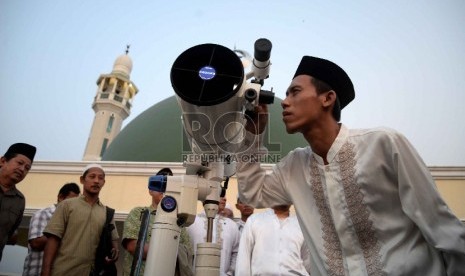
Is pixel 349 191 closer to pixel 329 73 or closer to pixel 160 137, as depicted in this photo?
pixel 329 73

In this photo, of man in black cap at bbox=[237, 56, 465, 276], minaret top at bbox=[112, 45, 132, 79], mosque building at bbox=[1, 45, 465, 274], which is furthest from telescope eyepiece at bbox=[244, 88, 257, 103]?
minaret top at bbox=[112, 45, 132, 79]

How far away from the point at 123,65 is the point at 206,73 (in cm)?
2530

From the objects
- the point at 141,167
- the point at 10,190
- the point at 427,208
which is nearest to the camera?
the point at 427,208

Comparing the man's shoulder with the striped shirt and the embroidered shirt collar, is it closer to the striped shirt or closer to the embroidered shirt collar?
the embroidered shirt collar

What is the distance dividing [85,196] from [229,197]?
5611mm

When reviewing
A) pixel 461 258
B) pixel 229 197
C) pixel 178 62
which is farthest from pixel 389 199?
pixel 229 197

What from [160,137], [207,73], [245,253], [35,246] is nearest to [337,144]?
[207,73]

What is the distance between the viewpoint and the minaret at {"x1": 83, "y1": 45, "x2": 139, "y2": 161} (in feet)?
69.7

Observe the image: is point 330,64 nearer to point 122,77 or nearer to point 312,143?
point 312,143

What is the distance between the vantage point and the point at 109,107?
22.7 meters

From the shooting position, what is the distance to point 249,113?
174 centimetres

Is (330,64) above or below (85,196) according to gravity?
above

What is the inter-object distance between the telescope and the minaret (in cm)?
1973

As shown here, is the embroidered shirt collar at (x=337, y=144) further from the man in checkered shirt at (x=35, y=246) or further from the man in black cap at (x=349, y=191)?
the man in checkered shirt at (x=35, y=246)
